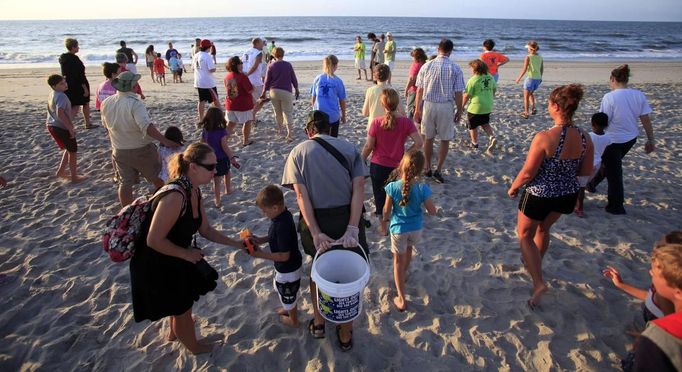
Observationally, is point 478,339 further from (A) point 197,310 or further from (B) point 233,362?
(A) point 197,310

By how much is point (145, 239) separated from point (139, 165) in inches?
A: 101

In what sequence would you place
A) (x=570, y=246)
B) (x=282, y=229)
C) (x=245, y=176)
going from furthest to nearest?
(x=245, y=176) < (x=570, y=246) < (x=282, y=229)

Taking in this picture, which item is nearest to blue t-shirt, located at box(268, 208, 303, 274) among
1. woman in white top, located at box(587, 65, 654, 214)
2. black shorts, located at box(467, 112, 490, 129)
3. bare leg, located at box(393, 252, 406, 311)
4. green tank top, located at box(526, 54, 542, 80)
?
bare leg, located at box(393, 252, 406, 311)

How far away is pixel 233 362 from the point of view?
279 centimetres

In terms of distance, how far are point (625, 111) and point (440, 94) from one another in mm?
2217

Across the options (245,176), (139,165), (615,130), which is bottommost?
(245,176)

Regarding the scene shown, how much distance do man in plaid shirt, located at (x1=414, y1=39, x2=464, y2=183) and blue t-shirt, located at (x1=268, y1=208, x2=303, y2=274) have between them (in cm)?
352

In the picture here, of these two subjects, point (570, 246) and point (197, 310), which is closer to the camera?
point (197, 310)

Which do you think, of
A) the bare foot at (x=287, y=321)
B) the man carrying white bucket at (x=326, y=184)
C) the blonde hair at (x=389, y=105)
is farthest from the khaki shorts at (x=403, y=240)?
the blonde hair at (x=389, y=105)

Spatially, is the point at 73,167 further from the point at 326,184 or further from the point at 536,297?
the point at 536,297

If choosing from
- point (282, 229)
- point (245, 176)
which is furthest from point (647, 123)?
point (245, 176)

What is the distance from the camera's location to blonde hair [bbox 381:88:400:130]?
377cm

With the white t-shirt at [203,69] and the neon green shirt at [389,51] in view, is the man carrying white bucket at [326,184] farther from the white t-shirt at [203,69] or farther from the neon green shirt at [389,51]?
the neon green shirt at [389,51]

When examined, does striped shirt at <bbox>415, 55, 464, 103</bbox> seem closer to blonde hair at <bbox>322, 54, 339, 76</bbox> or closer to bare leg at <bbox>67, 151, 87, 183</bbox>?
blonde hair at <bbox>322, 54, 339, 76</bbox>
